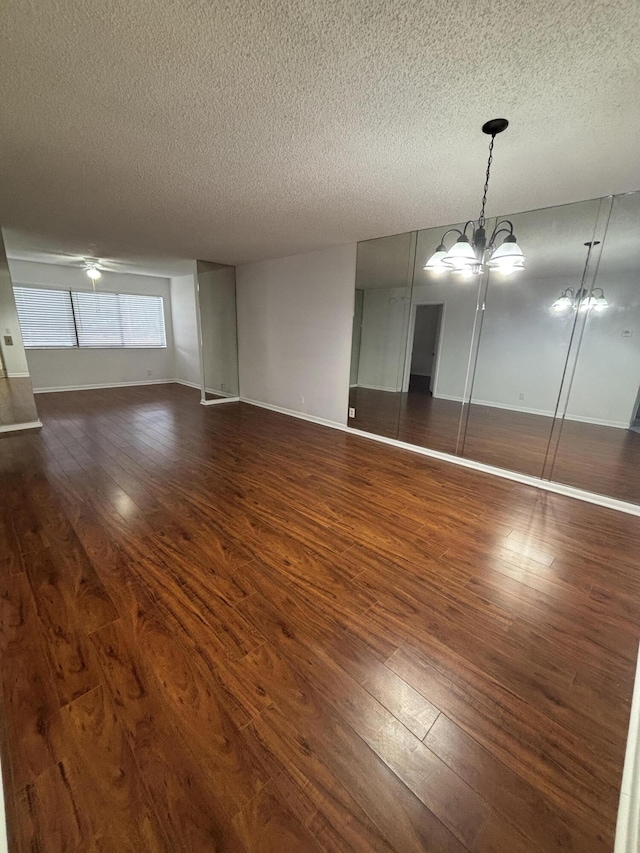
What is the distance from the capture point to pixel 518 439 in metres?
4.74

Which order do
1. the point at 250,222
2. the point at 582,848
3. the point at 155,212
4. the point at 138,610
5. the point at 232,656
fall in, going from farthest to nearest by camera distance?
the point at 250,222, the point at 155,212, the point at 138,610, the point at 232,656, the point at 582,848

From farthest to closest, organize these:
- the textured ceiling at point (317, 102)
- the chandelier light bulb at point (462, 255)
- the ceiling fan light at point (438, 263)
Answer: the ceiling fan light at point (438, 263) < the chandelier light bulb at point (462, 255) < the textured ceiling at point (317, 102)

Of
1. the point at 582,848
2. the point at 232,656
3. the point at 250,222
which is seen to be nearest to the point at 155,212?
the point at 250,222

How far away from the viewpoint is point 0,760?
111cm

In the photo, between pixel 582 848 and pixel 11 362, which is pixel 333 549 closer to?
pixel 582 848

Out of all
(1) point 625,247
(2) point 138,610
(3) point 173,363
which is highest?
(1) point 625,247

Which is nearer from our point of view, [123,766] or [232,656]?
[123,766]

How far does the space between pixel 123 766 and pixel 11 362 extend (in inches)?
218

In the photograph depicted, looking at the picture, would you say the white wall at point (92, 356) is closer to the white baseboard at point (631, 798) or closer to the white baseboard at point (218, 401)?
the white baseboard at point (218, 401)

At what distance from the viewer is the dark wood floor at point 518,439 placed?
357 cm

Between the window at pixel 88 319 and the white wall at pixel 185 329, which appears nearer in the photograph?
the window at pixel 88 319

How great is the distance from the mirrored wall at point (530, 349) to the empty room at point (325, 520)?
0.08m

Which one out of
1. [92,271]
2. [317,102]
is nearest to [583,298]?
[317,102]

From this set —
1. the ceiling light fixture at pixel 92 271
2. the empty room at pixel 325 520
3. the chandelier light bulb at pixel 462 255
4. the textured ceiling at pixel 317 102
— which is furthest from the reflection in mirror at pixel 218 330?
the chandelier light bulb at pixel 462 255
